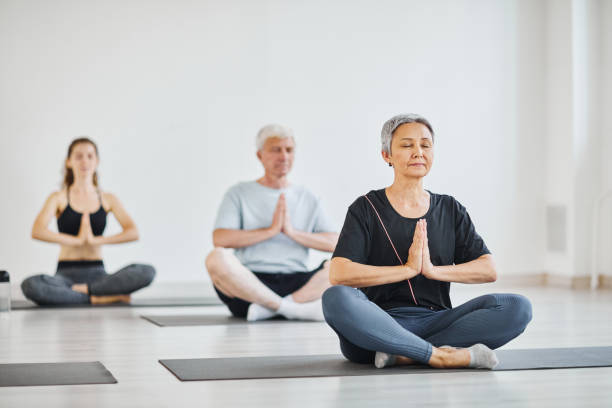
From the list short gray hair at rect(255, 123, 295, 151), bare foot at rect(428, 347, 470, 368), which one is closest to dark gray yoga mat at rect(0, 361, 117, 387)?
bare foot at rect(428, 347, 470, 368)

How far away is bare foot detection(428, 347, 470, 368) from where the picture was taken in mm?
2977

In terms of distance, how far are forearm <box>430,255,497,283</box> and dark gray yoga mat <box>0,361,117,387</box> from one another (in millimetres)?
1111

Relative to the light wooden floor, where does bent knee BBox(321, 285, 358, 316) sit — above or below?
above

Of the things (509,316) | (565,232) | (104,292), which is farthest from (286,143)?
(565,232)

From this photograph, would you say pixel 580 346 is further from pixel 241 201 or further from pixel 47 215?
pixel 47 215

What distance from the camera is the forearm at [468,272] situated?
2.99 m

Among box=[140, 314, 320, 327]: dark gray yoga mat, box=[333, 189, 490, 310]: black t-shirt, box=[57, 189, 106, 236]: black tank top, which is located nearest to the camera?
box=[333, 189, 490, 310]: black t-shirt

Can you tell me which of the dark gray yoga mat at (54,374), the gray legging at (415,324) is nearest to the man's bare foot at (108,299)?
the dark gray yoga mat at (54,374)

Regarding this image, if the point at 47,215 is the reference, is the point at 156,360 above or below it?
below

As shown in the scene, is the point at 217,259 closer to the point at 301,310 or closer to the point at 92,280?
the point at 301,310

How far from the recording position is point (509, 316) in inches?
117

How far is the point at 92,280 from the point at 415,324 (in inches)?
123

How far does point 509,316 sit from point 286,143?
6.85 feet

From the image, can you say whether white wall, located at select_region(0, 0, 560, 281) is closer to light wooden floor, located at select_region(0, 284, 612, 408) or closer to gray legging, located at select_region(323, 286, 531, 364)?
light wooden floor, located at select_region(0, 284, 612, 408)
